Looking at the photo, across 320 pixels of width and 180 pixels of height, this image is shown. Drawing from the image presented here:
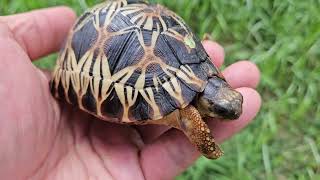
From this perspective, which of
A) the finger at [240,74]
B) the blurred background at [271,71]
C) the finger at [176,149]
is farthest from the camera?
the blurred background at [271,71]

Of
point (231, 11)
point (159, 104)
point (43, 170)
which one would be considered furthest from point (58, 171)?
point (231, 11)

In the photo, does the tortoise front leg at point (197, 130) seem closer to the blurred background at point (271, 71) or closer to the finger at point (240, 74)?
the finger at point (240, 74)

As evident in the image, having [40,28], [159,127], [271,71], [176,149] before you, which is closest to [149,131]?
[159,127]

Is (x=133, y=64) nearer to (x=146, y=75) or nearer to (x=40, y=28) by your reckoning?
(x=146, y=75)

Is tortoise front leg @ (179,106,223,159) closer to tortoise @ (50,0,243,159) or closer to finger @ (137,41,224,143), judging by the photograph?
tortoise @ (50,0,243,159)

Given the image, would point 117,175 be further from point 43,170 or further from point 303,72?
point 303,72

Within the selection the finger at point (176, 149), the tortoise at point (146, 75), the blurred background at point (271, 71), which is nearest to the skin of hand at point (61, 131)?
the finger at point (176, 149)
